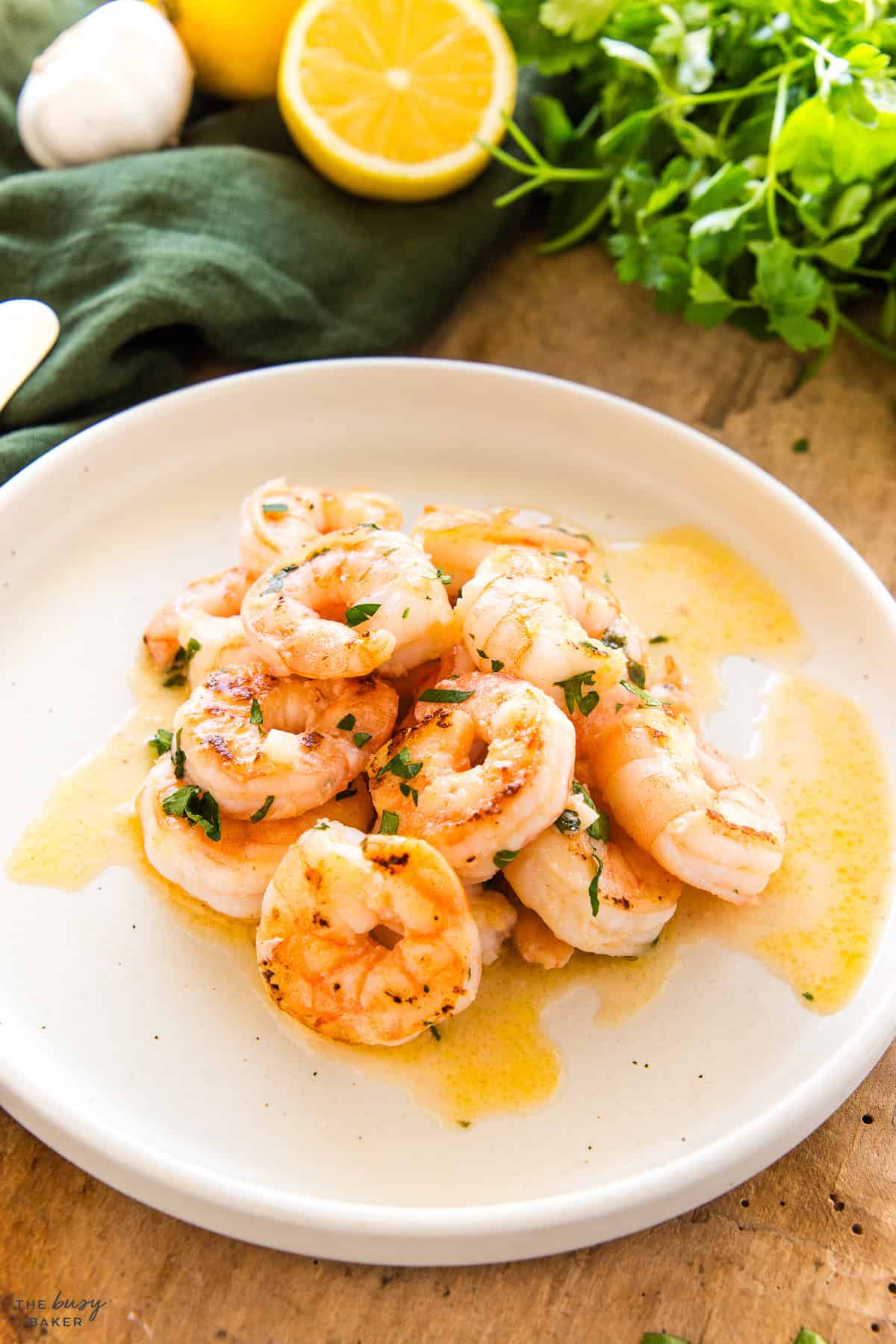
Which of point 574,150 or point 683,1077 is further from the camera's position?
point 574,150

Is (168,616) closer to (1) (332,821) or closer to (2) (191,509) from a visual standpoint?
(2) (191,509)

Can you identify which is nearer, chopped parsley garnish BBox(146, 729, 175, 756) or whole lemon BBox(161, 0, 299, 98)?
chopped parsley garnish BBox(146, 729, 175, 756)

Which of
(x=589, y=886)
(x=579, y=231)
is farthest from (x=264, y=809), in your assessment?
(x=579, y=231)

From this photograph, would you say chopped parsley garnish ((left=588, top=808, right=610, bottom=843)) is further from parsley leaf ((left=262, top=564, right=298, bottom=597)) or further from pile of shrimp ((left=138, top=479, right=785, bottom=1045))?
parsley leaf ((left=262, top=564, right=298, bottom=597))

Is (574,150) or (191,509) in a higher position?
(574,150)

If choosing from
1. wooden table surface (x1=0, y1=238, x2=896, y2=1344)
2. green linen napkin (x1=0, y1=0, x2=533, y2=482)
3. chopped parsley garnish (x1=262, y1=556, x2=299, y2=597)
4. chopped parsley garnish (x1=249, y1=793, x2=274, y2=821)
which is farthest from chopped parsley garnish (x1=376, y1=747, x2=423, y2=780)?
green linen napkin (x1=0, y1=0, x2=533, y2=482)

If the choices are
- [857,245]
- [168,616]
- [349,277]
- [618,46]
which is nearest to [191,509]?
[168,616]

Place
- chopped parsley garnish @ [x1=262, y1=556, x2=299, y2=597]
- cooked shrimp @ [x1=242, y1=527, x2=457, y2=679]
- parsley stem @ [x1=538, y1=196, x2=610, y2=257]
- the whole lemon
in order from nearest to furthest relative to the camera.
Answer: cooked shrimp @ [x1=242, y1=527, x2=457, y2=679] < chopped parsley garnish @ [x1=262, y1=556, x2=299, y2=597] < the whole lemon < parsley stem @ [x1=538, y1=196, x2=610, y2=257]
